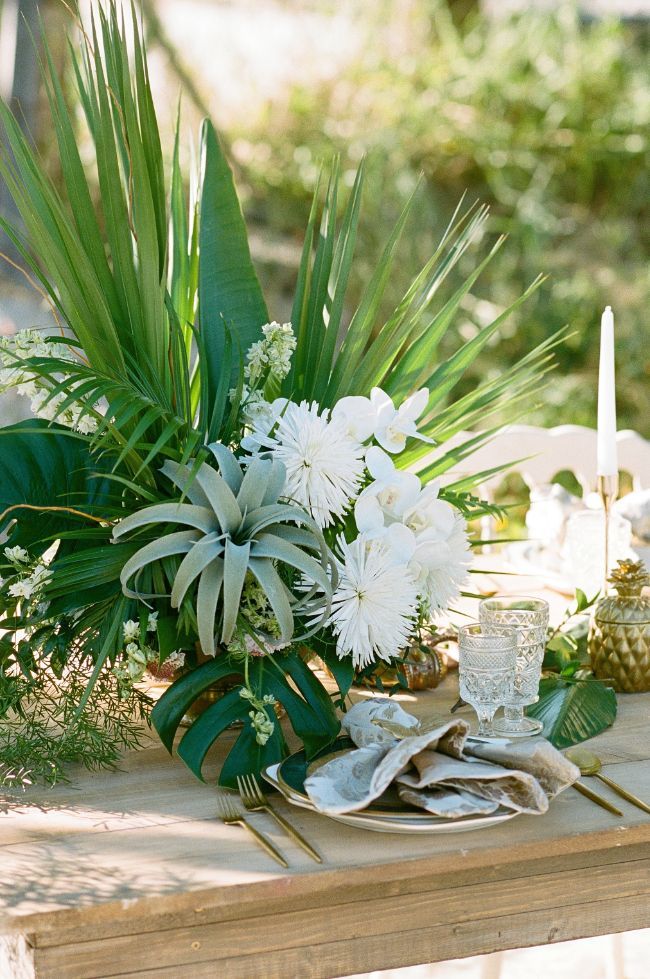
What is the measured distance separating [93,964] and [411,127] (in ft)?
12.9

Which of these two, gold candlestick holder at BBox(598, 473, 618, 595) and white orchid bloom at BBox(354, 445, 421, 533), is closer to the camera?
white orchid bloom at BBox(354, 445, 421, 533)

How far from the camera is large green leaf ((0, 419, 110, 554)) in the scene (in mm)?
937

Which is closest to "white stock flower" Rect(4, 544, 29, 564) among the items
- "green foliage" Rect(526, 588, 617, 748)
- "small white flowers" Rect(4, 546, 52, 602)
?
"small white flowers" Rect(4, 546, 52, 602)

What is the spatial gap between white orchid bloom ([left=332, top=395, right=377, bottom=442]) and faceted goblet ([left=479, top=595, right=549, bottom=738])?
0.21m

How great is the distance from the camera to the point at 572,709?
100 cm

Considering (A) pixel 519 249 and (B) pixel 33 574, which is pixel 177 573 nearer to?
(B) pixel 33 574

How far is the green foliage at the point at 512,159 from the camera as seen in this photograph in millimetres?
4098

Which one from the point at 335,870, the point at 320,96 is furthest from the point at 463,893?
the point at 320,96

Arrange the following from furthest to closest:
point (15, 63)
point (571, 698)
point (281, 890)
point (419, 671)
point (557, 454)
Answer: point (15, 63)
point (557, 454)
point (419, 671)
point (571, 698)
point (281, 890)

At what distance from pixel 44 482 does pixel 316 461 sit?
0.81 ft

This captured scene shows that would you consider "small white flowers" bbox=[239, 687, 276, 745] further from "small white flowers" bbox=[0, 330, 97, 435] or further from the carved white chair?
the carved white chair

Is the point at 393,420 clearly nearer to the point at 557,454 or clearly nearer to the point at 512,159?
the point at 557,454

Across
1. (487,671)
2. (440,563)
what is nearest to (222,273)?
(440,563)

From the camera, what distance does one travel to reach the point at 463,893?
0.77 m
